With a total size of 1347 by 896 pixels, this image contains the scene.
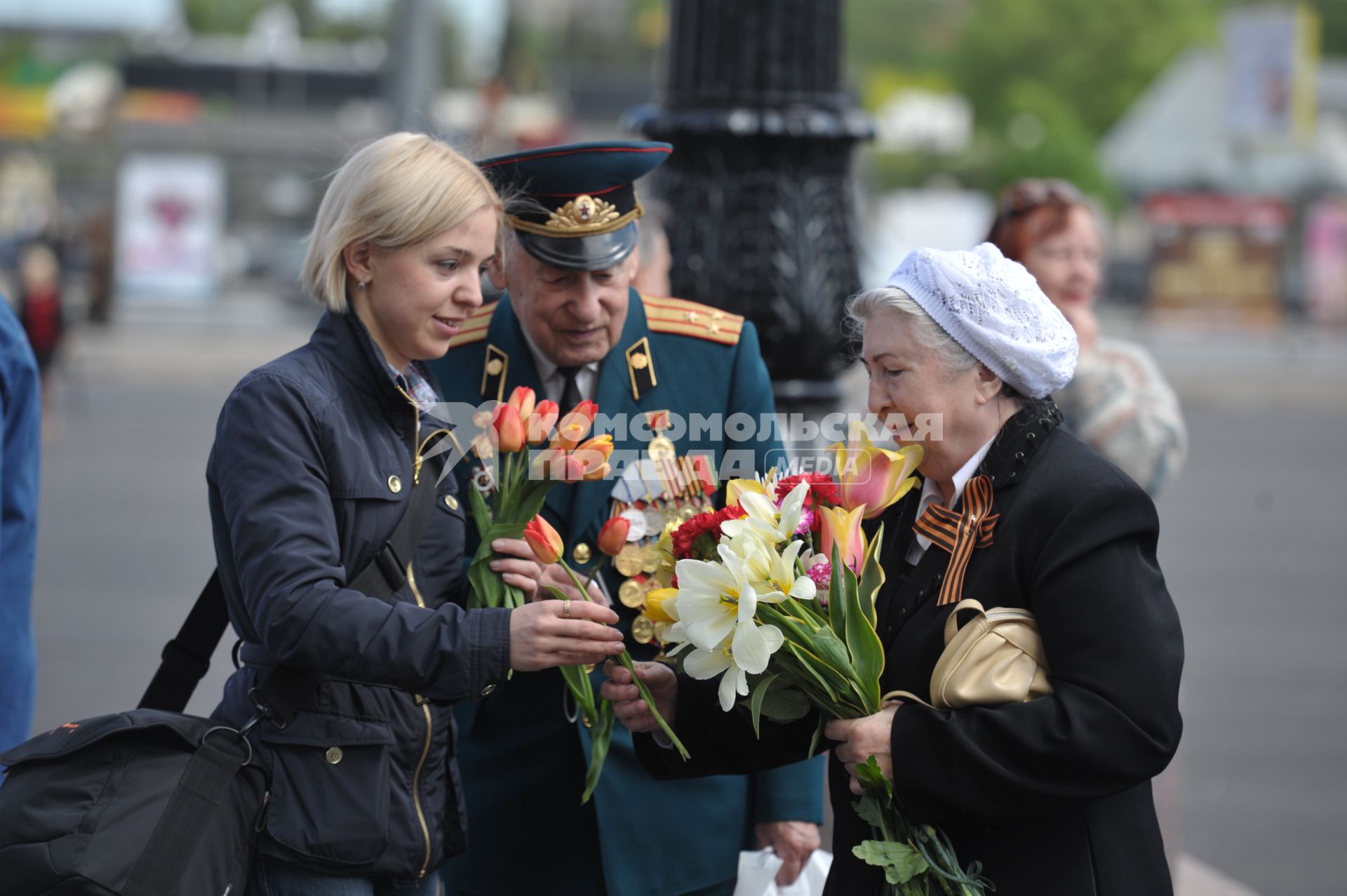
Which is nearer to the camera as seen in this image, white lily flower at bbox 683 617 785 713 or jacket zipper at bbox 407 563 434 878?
white lily flower at bbox 683 617 785 713

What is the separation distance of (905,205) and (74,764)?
110 feet

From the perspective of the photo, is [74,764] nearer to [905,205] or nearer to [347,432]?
[347,432]

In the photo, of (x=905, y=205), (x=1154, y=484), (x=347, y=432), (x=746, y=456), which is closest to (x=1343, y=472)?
(x=1154, y=484)

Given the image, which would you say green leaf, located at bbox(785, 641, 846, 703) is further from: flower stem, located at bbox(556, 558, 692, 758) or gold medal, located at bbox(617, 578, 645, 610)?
gold medal, located at bbox(617, 578, 645, 610)

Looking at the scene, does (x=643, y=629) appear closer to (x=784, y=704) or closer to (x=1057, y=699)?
(x=784, y=704)

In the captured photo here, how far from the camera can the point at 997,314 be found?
7.07 feet

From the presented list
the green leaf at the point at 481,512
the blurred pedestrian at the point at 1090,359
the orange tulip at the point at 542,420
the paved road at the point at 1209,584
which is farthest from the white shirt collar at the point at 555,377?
the paved road at the point at 1209,584

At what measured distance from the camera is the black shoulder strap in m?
Result: 2.14

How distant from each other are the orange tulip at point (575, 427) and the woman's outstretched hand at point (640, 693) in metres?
0.39

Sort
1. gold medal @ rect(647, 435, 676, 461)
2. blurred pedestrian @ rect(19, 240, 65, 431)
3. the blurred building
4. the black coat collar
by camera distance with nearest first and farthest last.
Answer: the black coat collar → gold medal @ rect(647, 435, 676, 461) → blurred pedestrian @ rect(19, 240, 65, 431) → the blurred building

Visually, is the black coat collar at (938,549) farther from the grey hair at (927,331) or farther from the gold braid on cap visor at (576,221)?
the gold braid on cap visor at (576,221)

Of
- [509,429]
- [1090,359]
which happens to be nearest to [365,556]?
[509,429]

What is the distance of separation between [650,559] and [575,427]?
383 millimetres

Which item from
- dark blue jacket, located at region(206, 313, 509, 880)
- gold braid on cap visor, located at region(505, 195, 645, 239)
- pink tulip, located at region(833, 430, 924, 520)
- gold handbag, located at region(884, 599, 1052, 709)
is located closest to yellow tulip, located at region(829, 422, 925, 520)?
pink tulip, located at region(833, 430, 924, 520)
